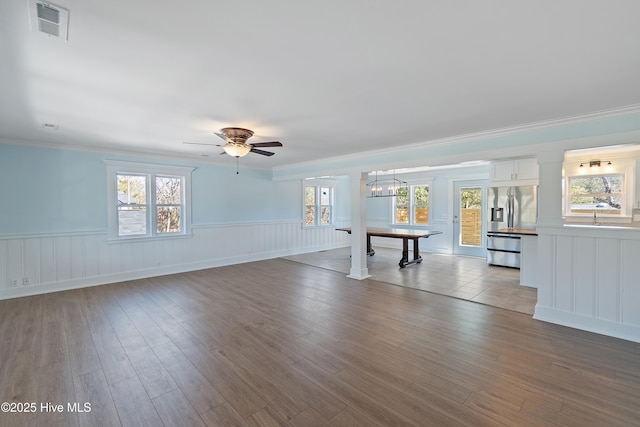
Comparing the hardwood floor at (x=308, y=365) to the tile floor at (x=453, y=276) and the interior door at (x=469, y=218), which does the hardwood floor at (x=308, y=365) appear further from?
the interior door at (x=469, y=218)

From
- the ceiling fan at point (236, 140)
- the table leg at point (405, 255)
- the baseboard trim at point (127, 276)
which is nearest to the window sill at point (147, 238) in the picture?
the baseboard trim at point (127, 276)

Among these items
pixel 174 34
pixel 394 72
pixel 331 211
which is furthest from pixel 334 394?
pixel 331 211

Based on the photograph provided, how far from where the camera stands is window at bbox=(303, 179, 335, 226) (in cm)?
866

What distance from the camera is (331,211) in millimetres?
9273

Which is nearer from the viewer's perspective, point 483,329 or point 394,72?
point 394,72

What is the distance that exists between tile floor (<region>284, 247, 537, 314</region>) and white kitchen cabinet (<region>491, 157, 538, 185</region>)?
1869 mm

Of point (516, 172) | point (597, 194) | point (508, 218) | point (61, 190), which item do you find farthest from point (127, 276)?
point (597, 194)

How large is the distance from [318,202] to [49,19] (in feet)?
24.7

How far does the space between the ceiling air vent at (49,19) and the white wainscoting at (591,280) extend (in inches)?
186

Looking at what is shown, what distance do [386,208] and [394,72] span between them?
737 cm

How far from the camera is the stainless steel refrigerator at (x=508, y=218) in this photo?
576cm

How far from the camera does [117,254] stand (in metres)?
5.29

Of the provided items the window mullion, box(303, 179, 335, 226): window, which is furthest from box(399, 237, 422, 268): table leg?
the window mullion

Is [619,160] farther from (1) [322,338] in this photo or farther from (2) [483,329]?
(1) [322,338]
